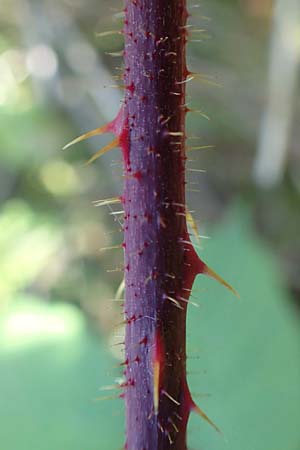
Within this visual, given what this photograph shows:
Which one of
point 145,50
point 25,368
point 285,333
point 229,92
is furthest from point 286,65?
point 145,50

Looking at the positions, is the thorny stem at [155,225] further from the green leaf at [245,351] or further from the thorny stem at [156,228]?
the green leaf at [245,351]

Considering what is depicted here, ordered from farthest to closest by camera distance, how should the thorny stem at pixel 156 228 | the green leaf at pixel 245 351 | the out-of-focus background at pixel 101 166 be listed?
the out-of-focus background at pixel 101 166
the green leaf at pixel 245 351
the thorny stem at pixel 156 228

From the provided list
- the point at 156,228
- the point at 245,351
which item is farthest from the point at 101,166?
the point at 156,228

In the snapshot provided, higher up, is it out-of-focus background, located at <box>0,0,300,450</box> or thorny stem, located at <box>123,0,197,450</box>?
thorny stem, located at <box>123,0,197,450</box>

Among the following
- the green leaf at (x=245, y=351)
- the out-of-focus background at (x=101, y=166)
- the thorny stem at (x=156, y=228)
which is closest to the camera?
the thorny stem at (x=156, y=228)

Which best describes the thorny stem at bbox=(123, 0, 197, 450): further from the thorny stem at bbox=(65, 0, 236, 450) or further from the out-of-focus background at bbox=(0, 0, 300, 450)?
the out-of-focus background at bbox=(0, 0, 300, 450)

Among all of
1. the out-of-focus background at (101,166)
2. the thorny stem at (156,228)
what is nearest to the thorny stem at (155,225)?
the thorny stem at (156,228)

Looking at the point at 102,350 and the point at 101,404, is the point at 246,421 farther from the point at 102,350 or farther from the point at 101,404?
the point at 102,350

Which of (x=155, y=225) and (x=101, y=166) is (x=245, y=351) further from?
(x=101, y=166)

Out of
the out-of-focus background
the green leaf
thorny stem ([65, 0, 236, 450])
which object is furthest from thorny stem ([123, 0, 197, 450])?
the out-of-focus background

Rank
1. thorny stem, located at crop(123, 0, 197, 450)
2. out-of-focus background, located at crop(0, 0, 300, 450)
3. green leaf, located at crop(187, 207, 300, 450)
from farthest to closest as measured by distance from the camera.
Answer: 1. out-of-focus background, located at crop(0, 0, 300, 450)
2. green leaf, located at crop(187, 207, 300, 450)
3. thorny stem, located at crop(123, 0, 197, 450)

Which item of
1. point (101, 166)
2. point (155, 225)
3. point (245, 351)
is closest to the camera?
point (155, 225)
